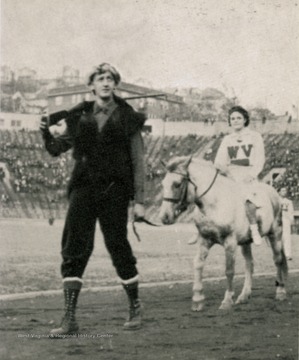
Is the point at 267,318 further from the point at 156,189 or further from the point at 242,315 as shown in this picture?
Result: the point at 156,189

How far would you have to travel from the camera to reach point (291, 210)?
15.6 feet

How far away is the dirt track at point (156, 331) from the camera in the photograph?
10.2ft

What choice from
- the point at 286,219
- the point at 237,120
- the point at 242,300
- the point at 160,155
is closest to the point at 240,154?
the point at 237,120

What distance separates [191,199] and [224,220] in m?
0.24

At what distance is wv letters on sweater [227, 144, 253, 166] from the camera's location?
4.40m

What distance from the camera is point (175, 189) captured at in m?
4.04

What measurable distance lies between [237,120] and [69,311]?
1.65 m

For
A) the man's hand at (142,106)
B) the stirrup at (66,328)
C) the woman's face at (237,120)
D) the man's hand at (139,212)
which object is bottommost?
the stirrup at (66,328)

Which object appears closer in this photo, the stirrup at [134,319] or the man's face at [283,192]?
the stirrup at [134,319]

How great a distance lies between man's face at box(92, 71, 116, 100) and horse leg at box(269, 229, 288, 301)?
1.76 m

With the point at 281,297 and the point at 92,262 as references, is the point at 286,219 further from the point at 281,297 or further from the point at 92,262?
the point at 92,262

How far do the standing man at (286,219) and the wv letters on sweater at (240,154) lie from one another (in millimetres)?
383

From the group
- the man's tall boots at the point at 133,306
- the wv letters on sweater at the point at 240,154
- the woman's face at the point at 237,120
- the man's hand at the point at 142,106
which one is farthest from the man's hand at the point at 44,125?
the wv letters on sweater at the point at 240,154

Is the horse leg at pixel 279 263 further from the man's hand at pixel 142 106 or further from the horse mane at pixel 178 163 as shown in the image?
the man's hand at pixel 142 106
